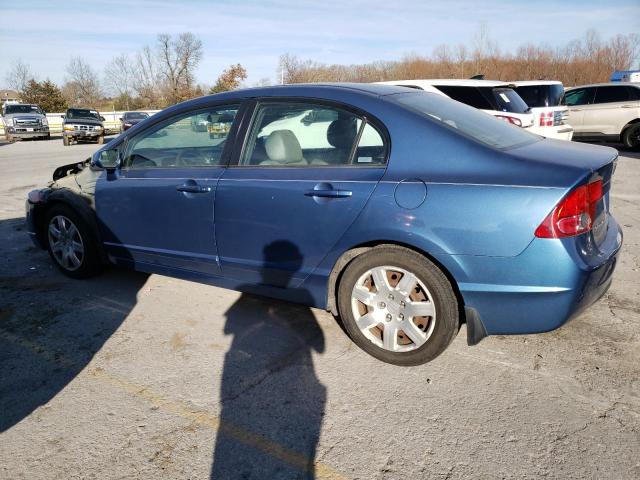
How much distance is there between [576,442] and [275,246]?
2.00 metres

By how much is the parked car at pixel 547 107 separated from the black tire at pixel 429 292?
24.1ft

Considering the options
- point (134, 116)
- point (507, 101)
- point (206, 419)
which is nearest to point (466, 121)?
point (206, 419)

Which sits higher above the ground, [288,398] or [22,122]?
[22,122]

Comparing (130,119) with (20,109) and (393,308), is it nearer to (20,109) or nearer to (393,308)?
(20,109)

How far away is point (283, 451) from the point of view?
2299 millimetres

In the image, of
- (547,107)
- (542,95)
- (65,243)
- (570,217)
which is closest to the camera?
(570,217)

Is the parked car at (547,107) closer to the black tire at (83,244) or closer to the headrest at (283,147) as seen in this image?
the headrest at (283,147)

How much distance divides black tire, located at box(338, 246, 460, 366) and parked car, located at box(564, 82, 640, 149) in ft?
45.0

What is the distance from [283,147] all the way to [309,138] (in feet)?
0.62

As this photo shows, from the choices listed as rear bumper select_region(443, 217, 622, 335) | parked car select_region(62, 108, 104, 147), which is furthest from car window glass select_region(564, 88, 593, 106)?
parked car select_region(62, 108, 104, 147)

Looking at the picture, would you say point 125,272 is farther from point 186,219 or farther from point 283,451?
point 283,451

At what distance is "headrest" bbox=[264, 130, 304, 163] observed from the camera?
3.27 meters

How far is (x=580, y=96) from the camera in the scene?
47.4 feet

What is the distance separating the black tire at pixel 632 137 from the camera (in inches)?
533
